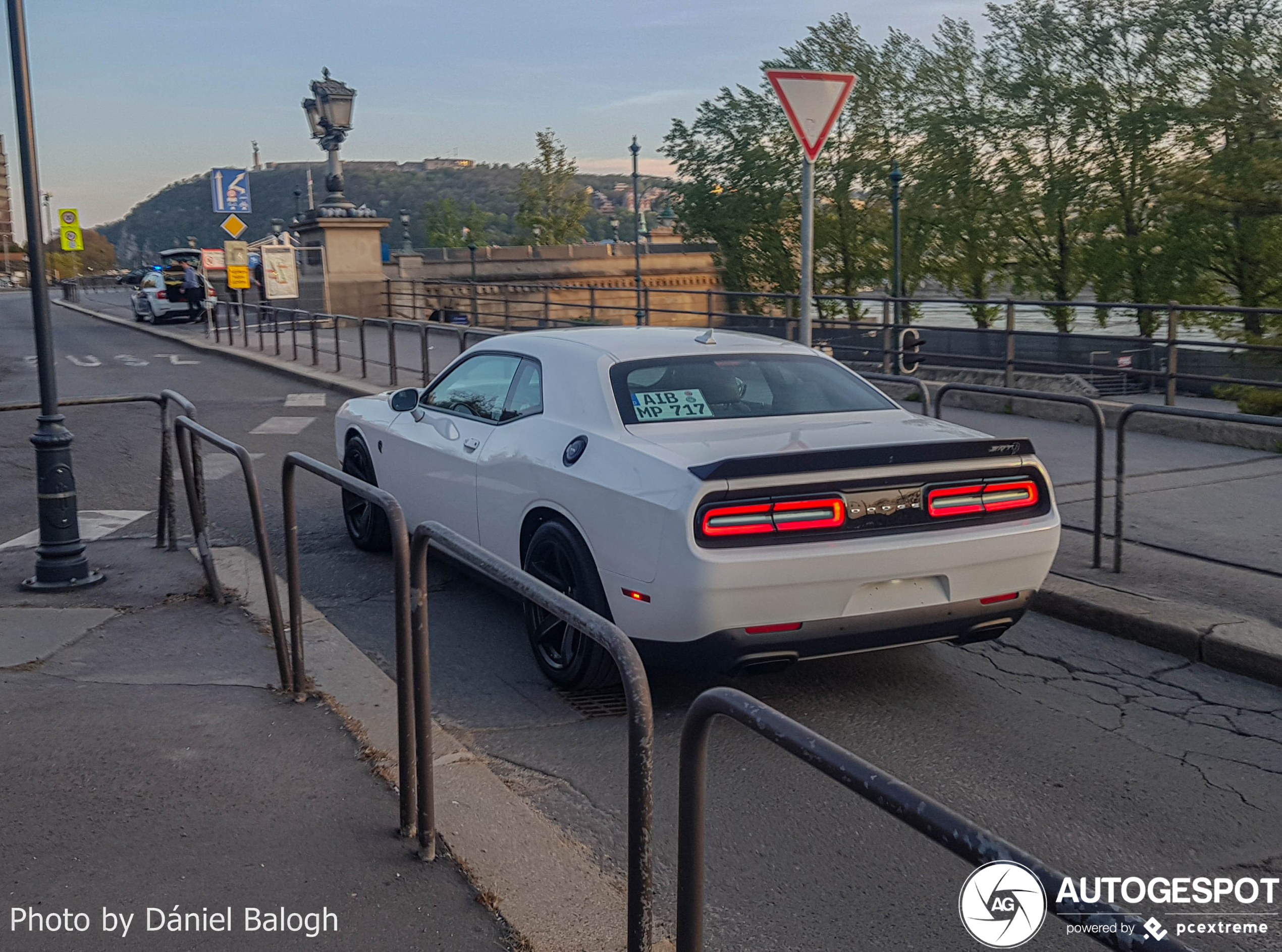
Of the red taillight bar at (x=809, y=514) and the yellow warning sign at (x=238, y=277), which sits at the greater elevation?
the yellow warning sign at (x=238, y=277)

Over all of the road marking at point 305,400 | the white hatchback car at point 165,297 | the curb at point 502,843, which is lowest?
the curb at point 502,843

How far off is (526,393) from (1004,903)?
14.1ft

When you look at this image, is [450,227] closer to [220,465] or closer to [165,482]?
[220,465]

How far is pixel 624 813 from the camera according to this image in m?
4.16

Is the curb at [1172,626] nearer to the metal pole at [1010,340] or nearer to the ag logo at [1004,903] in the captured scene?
the ag logo at [1004,903]

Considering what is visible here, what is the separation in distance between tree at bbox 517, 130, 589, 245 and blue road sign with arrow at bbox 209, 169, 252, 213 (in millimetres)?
60974

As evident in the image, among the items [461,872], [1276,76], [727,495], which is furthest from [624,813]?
[1276,76]

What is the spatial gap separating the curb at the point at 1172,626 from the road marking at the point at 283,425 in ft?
31.3

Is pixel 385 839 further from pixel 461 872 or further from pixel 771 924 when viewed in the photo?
pixel 771 924

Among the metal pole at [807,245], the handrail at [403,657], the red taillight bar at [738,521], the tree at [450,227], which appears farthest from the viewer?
the tree at [450,227]

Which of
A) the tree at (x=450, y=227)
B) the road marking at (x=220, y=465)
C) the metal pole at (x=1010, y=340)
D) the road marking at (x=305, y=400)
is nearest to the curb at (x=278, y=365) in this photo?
the road marking at (x=305, y=400)

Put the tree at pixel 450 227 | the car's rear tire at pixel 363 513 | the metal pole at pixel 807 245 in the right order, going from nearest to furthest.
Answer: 1. the car's rear tire at pixel 363 513
2. the metal pole at pixel 807 245
3. the tree at pixel 450 227

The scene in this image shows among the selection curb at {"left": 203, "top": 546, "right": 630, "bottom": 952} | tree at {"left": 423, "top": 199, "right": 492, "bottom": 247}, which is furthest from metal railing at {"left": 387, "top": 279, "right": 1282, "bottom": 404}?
tree at {"left": 423, "top": 199, "right": 492, "bottom": 247}

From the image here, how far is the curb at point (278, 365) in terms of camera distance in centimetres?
1745
